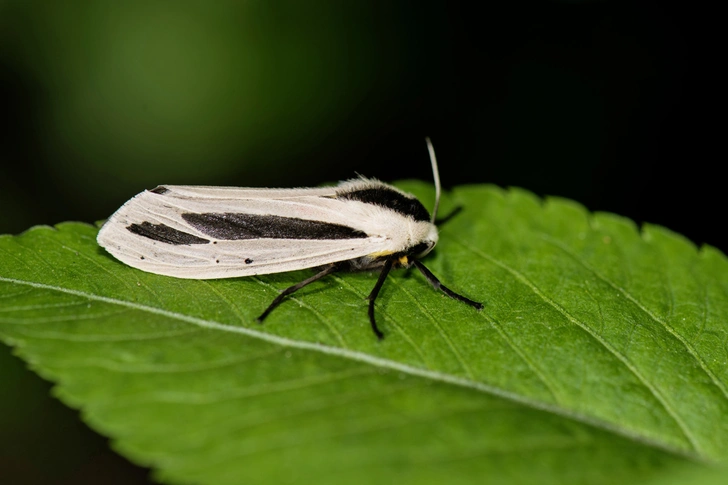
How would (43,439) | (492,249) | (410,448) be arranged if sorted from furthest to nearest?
(43,439) → (492,249) → (410,448)

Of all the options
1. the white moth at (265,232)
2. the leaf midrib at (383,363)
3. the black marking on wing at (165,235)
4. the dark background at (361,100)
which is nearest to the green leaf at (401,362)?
the leaf midrib at (383,363)

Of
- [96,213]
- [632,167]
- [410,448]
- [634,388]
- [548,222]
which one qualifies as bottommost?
[96,213]

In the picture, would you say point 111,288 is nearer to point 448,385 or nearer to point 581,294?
point 448,385

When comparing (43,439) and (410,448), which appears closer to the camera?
(410,448)

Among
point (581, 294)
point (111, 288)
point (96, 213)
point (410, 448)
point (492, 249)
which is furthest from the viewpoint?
point (96, 213)

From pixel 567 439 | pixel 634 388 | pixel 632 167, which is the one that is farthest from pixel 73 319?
pixel 632 167

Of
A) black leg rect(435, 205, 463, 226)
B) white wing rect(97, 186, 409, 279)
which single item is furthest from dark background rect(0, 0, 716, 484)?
white wing rect(97, 186, 409, 279)

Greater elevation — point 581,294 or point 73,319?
point 581,294
